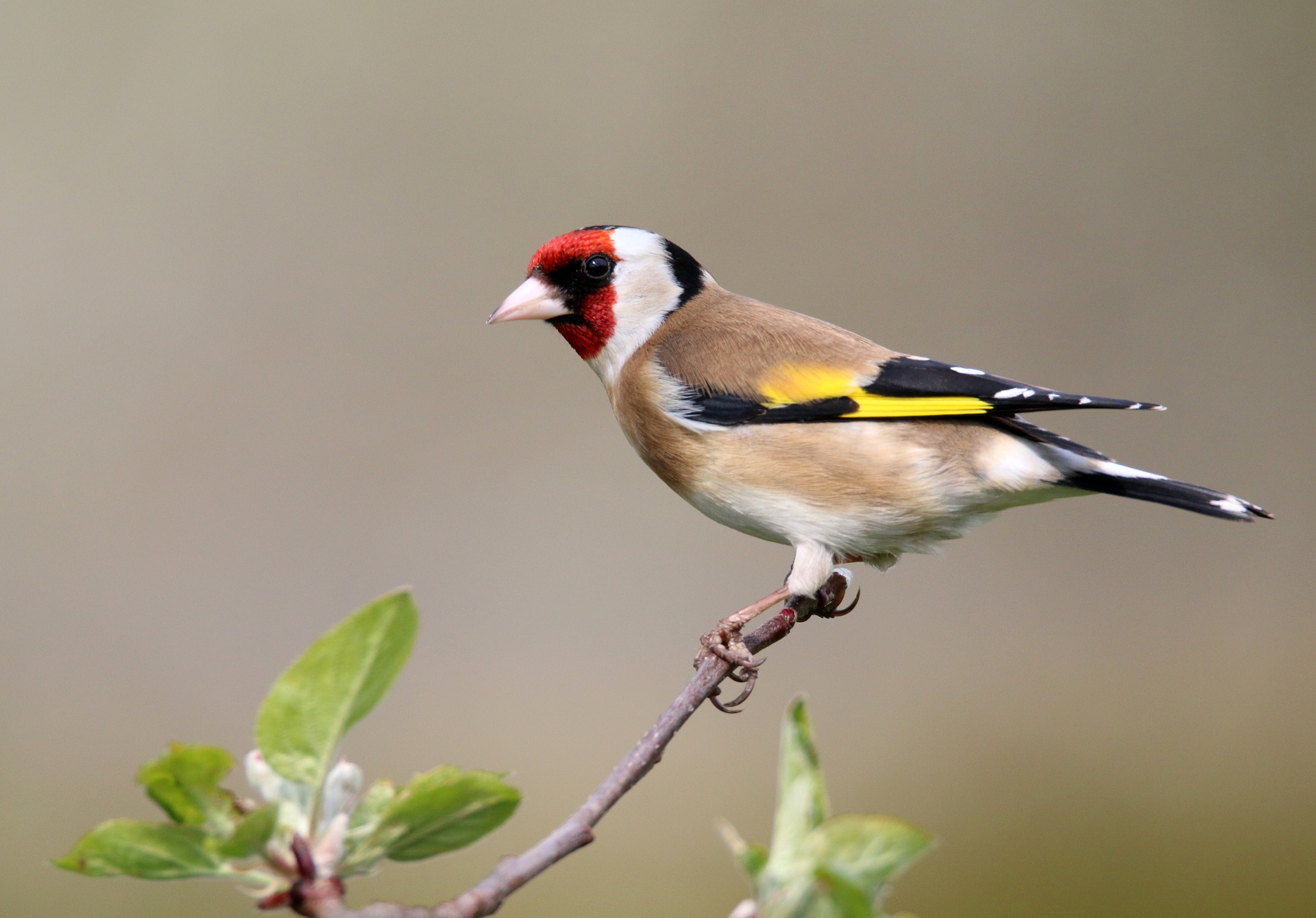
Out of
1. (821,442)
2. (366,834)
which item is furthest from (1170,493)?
(366,834)

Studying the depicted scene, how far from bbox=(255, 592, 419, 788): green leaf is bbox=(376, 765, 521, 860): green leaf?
0.04m

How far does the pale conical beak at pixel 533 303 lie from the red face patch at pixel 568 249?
3 centimetres

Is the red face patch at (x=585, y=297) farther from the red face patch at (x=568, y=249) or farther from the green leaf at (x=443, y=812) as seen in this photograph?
the green leaf at (x=443, y=812)

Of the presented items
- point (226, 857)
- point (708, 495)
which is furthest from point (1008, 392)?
point (226, 857)

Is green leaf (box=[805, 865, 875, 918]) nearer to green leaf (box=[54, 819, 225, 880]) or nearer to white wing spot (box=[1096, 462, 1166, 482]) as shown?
green leaf (box=[54, 819, 225, 880])

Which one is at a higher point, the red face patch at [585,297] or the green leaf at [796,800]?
the red face patch at [585,297]

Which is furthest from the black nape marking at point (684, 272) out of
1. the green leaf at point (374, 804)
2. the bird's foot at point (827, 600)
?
the green leaf at point (374, 804)

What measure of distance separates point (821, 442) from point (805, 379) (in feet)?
0.36

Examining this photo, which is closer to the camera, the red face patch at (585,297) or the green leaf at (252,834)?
the green leaf at (252,834)

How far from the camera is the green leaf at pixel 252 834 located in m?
0.48

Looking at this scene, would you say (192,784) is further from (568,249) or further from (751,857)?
(568,249)

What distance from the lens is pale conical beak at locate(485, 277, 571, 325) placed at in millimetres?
1612

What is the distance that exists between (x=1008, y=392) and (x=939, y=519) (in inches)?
9.2

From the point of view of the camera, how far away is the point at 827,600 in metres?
1.75
